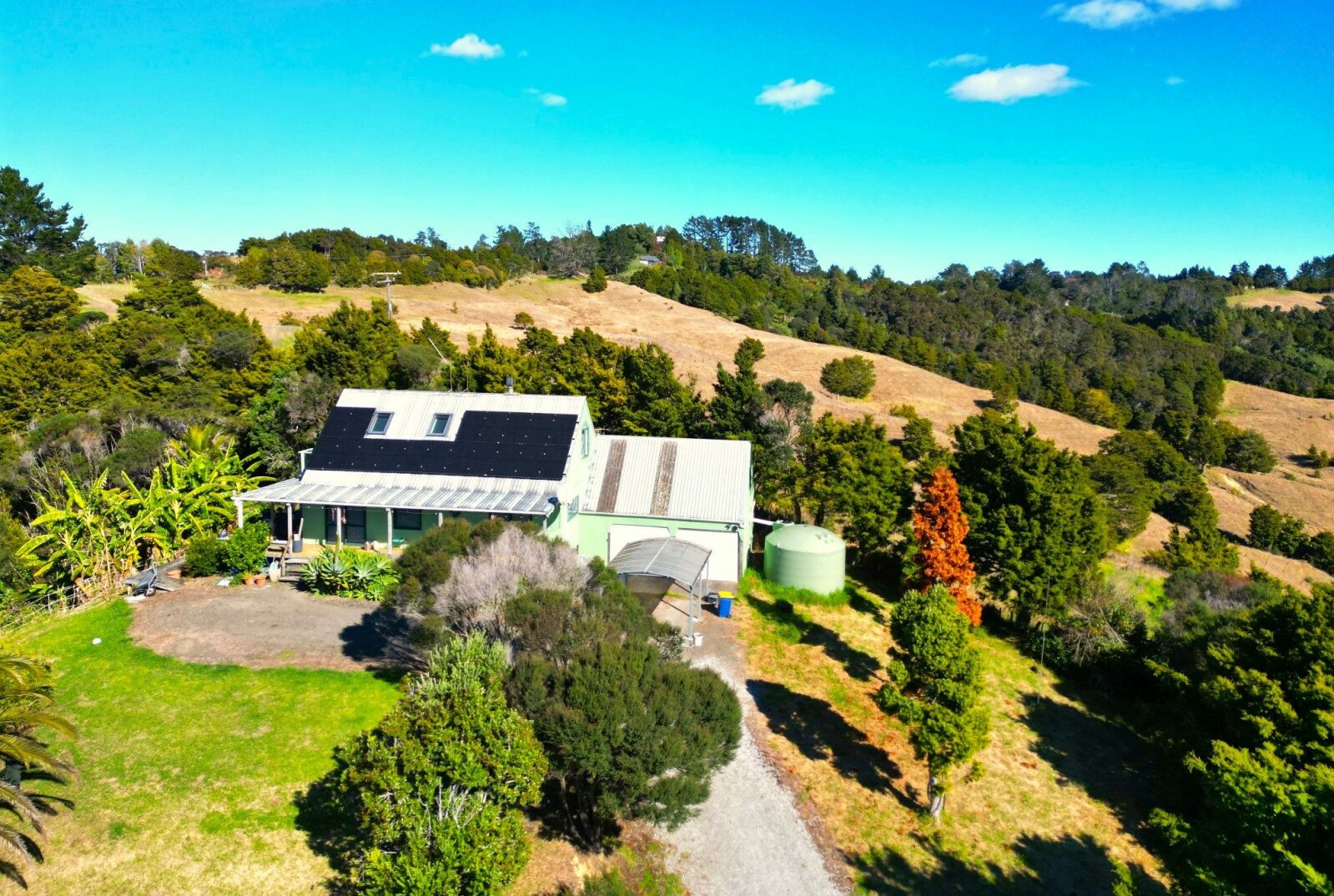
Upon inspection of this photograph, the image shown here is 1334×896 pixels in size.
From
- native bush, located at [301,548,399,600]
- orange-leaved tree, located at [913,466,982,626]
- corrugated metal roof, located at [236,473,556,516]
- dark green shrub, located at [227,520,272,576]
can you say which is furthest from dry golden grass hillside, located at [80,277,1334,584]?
orange-leaved tree, located at [913,466,982,626]

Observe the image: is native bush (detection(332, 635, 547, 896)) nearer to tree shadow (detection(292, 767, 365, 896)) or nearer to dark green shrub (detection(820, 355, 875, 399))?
tree shadow (detection(292, 767, 365, 896))

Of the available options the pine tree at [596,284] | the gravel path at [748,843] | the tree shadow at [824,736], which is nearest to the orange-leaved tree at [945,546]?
the tree shadow at [824,736]

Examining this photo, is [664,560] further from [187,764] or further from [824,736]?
[187,764]

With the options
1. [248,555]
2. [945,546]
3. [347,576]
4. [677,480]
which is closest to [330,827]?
[347,576]

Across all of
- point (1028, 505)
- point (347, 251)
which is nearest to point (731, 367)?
point (1028, 505)

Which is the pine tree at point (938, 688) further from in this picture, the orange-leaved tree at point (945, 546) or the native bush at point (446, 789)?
the native bush at point (446, 789)
